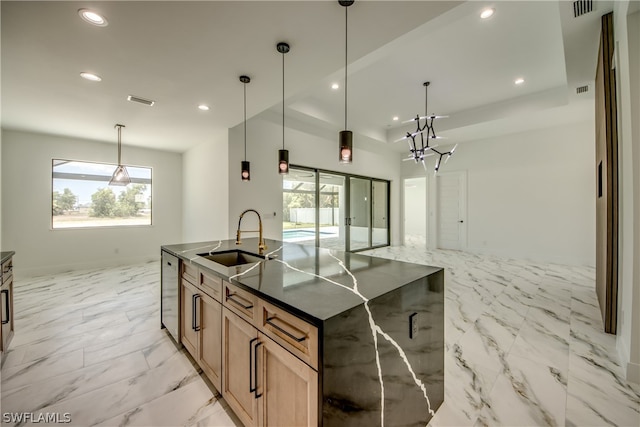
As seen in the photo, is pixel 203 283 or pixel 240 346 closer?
pixel 240 346

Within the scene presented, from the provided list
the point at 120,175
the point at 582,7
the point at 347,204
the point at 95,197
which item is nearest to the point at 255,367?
the point at 582,7

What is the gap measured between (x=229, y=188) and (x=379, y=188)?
4.82 m

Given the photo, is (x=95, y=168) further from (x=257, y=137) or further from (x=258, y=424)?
(x=258, y=424)

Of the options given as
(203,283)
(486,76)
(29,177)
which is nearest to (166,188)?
(29,177)

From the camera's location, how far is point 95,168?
17.8 feet

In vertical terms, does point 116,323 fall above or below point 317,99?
below

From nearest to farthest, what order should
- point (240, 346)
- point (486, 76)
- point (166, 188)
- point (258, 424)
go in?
point (258, 424)
point (240, 346)
point (486, 76)
point (166, 188)

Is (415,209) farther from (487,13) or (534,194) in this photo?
(487,13)

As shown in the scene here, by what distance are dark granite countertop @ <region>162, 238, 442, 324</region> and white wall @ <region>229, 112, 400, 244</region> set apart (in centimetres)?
254

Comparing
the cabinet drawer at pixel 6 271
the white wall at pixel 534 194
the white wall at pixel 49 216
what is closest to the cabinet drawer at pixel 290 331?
the cabinet drawer at pixel 6 271

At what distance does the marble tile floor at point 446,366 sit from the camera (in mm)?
1628

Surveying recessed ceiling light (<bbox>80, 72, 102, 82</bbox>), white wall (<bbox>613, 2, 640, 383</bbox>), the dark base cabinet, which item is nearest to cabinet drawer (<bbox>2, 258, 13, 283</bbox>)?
recessed ceiling light (<bbox>80, 72, 102, 82</bbox>)

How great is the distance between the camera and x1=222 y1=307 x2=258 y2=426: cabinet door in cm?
131

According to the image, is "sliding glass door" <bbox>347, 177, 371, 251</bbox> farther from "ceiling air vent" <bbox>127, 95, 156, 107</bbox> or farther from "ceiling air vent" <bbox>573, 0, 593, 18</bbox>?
"ceiling air vent" <bbox>573, 0, 593, 18</bbox>
